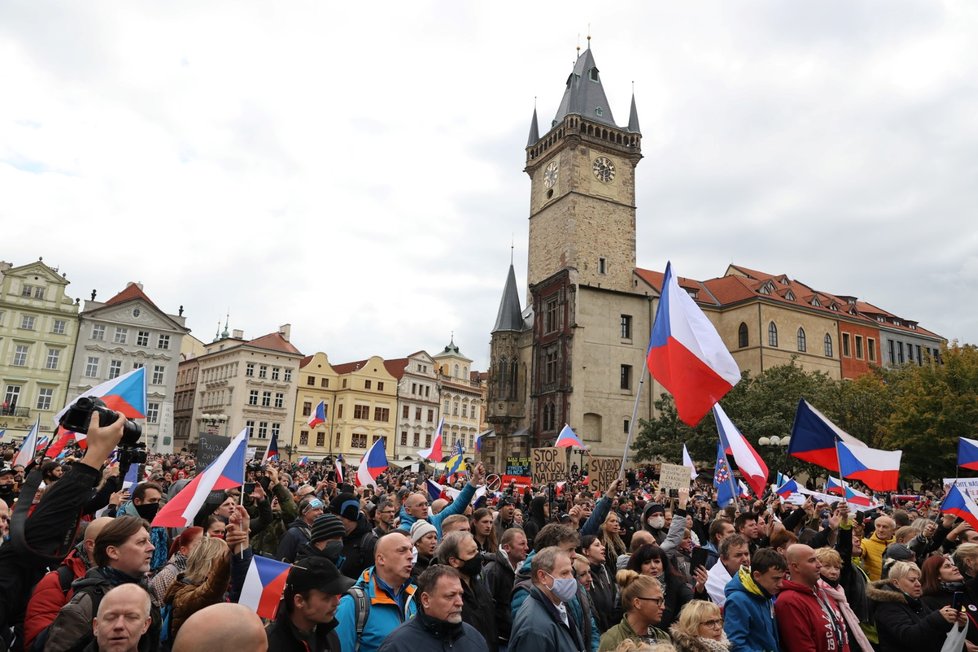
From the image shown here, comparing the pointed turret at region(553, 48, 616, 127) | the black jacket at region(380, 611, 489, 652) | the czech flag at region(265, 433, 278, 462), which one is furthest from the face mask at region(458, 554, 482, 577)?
the pointed turret at region(553, 48, 616, 127)

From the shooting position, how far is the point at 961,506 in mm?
9125

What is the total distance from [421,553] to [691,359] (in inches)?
235

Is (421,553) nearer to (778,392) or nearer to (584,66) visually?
(778,392)

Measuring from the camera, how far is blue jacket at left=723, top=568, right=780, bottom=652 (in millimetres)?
4867

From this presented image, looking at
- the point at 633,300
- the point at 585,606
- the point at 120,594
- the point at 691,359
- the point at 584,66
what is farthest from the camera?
the point at 584,66

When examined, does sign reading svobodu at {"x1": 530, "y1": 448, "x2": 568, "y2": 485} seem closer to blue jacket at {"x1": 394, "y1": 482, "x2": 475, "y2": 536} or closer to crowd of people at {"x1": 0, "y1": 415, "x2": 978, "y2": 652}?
crowd of people at {"x1": 0, "y1": 415, "x2": 978, "y2": 652}

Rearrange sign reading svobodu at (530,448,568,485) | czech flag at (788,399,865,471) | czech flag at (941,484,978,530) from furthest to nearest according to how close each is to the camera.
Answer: sign reading svobodu at (530,448,568,485), czech flag at (788,399,865,471), czech flag at (941,484,978,530)

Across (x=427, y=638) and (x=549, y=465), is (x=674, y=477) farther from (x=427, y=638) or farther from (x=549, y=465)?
(x=549, y=465)

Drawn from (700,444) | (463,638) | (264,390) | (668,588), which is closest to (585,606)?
(668,588)

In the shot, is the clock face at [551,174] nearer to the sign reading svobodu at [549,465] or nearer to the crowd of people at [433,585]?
the sign reading svobodu at [549,465]

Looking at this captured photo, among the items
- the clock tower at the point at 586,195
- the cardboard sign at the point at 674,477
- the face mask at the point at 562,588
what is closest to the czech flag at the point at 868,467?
the cardboard sign at the point at 674,477

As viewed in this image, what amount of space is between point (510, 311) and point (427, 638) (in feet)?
178

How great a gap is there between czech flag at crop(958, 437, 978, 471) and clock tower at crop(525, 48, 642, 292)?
38.0 metres

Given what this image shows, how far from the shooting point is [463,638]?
13.1 ft
